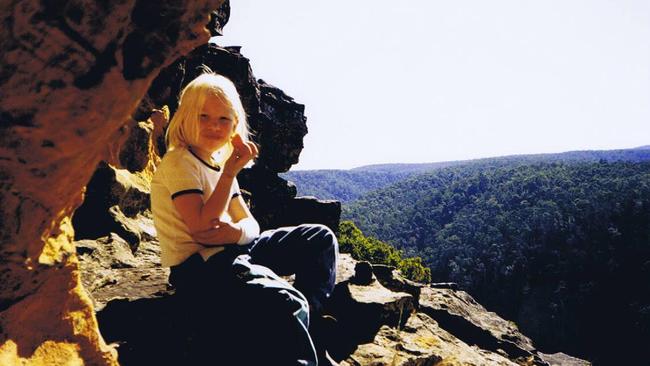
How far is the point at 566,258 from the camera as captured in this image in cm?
6944

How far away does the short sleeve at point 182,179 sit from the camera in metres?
3.15

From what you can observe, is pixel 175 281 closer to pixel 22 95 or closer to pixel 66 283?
pixel 66 283

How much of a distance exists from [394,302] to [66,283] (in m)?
4.51

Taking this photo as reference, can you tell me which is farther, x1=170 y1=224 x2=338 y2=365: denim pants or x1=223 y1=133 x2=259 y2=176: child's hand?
x1=223 y1=133 x2=259 y2=176: child's hand

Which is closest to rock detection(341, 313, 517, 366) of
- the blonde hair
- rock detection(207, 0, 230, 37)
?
the blonde hair

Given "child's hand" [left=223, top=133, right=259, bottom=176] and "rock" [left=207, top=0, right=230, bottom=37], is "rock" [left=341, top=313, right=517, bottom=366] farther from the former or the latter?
"rock" [left=207, top=0, right=230, bottom=37]

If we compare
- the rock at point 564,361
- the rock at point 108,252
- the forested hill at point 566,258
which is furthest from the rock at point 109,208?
the forested hill at point 566,258

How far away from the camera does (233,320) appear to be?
3295mm

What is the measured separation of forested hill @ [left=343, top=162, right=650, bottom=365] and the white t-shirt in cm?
6352

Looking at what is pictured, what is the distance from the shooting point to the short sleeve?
10.3ft

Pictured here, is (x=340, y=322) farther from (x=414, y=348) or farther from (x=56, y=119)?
(x=56, y=119)

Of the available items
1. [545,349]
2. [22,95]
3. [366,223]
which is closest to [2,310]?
[22,95]

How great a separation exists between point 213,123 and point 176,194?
723 millimetres

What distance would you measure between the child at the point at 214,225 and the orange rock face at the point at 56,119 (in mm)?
706
